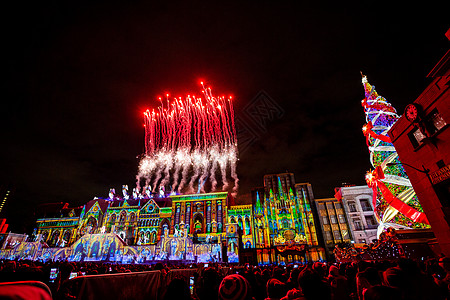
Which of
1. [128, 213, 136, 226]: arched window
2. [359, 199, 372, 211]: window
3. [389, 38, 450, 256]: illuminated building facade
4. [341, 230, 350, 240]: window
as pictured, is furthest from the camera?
[128, 213, 136, 226]: arched window

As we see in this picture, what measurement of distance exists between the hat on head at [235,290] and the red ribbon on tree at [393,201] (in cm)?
2113

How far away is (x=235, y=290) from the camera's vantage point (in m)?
3.21

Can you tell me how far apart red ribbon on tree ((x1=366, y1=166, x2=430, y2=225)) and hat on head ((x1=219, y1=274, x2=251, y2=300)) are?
2113cm

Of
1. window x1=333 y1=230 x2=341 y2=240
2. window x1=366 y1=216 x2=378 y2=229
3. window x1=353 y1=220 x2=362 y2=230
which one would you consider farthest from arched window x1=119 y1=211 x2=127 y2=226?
window x1=366 y1=216 x2=378 y2=229

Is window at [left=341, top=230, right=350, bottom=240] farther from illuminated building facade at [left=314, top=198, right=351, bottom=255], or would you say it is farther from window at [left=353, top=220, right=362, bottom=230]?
window at [left=353, top=220, right=362, bottom=230]

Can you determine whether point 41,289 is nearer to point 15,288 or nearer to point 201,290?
point 15,288

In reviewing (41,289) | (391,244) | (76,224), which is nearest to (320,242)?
(391,244)

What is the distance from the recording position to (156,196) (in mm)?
54844

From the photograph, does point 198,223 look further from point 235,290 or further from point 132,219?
point 235,290

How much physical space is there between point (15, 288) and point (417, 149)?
70.8ft

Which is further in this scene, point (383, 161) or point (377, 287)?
point (383, 161)

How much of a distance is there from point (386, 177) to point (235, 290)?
71.6 feet

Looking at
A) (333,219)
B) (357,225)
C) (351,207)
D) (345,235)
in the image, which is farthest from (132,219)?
(357,225)

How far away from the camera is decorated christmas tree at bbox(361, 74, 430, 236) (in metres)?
17.6
